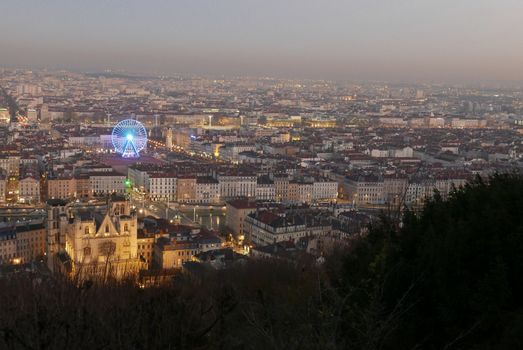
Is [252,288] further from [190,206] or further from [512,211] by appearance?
[190,206]

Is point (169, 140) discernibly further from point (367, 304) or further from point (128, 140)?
point (367, 304)

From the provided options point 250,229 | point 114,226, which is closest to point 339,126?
point 250,229

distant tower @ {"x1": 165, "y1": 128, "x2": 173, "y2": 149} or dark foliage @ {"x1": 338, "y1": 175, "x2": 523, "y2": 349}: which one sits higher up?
dark foliage @ {"x1": 338, "y1": 175, "x2": 523, "y2": 349}

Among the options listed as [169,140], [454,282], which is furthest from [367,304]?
[169,140]

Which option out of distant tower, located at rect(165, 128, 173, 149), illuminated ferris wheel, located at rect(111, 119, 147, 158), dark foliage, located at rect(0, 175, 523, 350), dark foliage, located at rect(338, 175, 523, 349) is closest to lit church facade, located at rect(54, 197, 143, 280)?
dark foliage, located at rect(0, 175, 523, 350)

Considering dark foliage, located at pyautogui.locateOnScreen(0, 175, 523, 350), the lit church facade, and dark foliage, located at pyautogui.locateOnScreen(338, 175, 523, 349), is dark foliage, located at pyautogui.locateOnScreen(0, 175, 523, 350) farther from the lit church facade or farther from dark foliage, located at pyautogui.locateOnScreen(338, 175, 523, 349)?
the lit church facade

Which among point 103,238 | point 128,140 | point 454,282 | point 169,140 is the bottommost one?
point 169,140

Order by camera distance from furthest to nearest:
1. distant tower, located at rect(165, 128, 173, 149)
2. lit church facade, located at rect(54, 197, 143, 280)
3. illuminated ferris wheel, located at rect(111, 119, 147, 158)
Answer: distant tower, located at rect(165, 128, 173, 149) → illuminated ferris wheel, located at rect(111, 119, 147, 158) → lit church facade, located at rect(54, 197, 143, 280)

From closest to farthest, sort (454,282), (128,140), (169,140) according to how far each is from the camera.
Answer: (454,282)
(128,140)
(169,140)

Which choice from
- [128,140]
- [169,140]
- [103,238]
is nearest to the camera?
[103,238]
